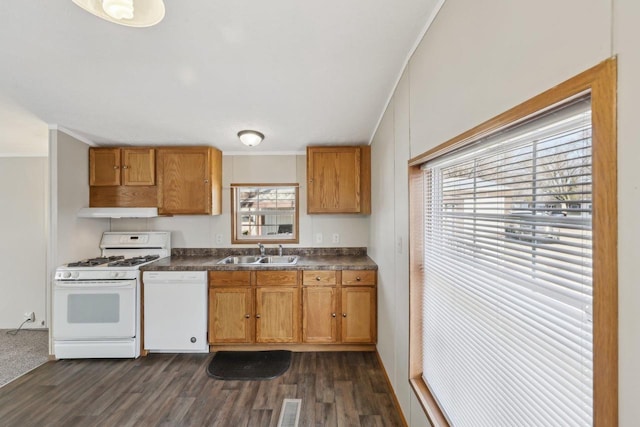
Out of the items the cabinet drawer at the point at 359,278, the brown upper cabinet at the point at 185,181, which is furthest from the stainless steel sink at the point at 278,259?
the brown upper cabinet at the point at 185,181

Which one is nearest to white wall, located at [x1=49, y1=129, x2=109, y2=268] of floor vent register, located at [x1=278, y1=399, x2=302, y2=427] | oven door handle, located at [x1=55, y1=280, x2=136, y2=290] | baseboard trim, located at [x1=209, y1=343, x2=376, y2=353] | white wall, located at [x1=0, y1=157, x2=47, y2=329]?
oven door handle, located at [x1=55, y1=280, x2=136, y2=290]

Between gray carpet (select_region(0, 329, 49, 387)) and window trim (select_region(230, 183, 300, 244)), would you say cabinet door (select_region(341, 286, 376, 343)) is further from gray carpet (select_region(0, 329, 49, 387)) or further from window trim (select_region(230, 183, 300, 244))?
gray carpet (select_region(0, 329, 49, 387))

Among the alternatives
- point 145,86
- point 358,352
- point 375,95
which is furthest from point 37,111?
point 358,352

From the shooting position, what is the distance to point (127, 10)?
3.19 feet

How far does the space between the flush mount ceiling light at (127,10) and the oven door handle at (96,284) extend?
2.44 metres

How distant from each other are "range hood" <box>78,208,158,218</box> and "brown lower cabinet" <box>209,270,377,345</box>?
1047mm

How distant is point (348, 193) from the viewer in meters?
3.13

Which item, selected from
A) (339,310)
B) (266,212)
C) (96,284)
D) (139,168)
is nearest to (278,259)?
(266,212)

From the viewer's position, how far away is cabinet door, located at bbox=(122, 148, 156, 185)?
309cm

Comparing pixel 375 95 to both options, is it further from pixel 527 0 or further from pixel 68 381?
pixel 68 381

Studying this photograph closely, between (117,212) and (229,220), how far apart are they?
1.19 meters

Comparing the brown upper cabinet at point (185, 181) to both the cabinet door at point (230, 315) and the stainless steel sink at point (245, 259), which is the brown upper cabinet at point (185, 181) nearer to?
the stainless steel sink at point (245, 259)

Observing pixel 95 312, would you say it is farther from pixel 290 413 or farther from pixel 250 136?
pixel 250 136

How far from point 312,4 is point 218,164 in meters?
2.47
